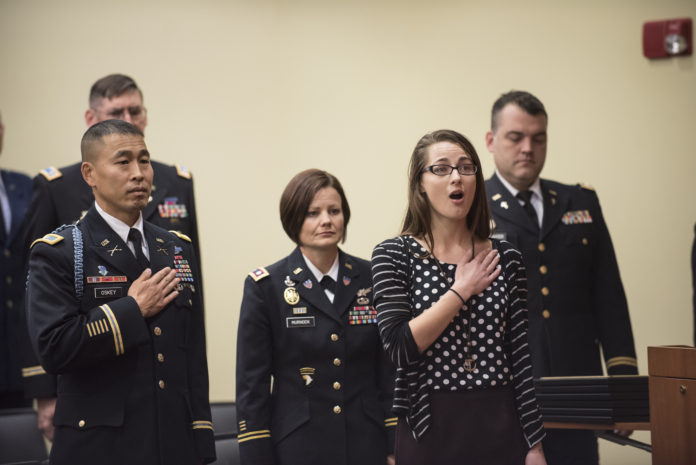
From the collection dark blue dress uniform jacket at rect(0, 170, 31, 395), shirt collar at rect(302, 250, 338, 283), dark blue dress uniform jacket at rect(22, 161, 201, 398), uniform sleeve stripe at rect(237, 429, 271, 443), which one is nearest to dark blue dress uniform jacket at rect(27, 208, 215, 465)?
uniform sleeve stripe at rect(237, 429, 271, 443)

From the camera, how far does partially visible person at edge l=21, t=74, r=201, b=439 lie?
9.70ft

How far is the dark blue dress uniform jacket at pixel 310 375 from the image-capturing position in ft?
8.13

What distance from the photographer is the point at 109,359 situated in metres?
2.21

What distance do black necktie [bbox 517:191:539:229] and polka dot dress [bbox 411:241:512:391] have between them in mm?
1060

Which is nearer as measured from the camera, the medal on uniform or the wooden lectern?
the wooden lectern

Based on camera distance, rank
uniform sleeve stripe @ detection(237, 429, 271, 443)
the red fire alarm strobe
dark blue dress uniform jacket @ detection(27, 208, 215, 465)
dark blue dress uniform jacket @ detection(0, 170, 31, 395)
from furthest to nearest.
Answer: the red fire alarm strobe < dark blue dress uniform jacket @ detection(0, 170, 31, 395) < uniform sleeve stripe @ detection(237, 429, 271, 443) < dark blue dress uniform jacket @ detection(27, 208, 215, 465)

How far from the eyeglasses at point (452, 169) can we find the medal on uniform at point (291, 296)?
68 centimetres

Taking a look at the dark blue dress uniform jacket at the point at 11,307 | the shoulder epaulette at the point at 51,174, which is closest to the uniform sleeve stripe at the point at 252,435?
the shoulder epaulette at the point at 51,174

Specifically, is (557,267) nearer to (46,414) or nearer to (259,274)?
(259,274)

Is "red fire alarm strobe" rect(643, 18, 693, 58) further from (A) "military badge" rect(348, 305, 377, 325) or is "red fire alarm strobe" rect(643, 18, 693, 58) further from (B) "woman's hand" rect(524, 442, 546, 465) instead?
(B) "woman's hand" rect(524, 442, 546, 465)

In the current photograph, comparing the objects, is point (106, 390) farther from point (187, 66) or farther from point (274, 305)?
point (187, 66)

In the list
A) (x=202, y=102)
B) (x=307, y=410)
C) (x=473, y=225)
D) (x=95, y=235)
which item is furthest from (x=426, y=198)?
(x=202, y=102)

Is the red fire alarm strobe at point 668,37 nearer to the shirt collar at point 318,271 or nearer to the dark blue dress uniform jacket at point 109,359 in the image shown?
the shirt collar at point 318,271

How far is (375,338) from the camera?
2621 millimetres
